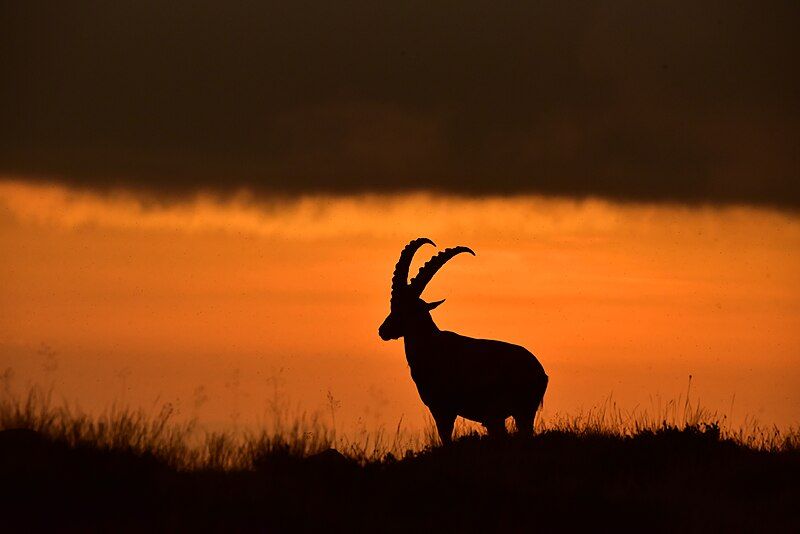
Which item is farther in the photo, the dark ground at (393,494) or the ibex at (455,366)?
the ibex at (455,366)

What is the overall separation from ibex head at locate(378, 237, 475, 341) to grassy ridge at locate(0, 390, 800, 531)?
517 centimetres

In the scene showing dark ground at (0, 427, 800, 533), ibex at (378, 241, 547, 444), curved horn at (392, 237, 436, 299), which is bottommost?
dark ground at (0, 427, 800, 533)

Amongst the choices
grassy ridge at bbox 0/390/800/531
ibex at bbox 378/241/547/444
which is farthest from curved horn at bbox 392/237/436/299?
grassy ridge at bbox 0/390/800/531

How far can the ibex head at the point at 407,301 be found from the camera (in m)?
22.3

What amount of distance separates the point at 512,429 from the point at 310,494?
8.80 meters

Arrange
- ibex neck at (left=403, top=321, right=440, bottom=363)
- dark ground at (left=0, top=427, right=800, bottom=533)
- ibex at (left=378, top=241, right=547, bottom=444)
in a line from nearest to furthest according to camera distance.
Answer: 1. dark ground at (left=0, top=427, right=800, bottom=533)
2. ibex at (left=378, top=241, right=547, bottom=444)
3. ibex neck at (left=403, top=321, right=440, bottom=363)

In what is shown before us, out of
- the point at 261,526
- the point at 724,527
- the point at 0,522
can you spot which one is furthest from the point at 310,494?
the point at 724,527

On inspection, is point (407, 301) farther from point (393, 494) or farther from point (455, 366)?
point (393, 494)

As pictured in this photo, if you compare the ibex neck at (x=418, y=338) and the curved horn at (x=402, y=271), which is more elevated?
the curved horn at (x=402, y=271)

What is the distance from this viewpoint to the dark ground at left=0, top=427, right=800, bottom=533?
12.8 m

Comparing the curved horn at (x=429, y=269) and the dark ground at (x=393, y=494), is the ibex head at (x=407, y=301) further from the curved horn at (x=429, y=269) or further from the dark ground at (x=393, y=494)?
the dark ground at (x=393, y=494)

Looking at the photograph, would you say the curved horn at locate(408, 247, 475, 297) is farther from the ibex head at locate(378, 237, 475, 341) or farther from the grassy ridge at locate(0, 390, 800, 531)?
the grassy ridge at locate(0, 390, 800, 531)

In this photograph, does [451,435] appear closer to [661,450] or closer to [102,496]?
[661,450]

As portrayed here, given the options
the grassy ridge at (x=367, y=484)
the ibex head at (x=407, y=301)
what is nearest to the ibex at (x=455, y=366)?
the ibex head at (x=407, y=301)
